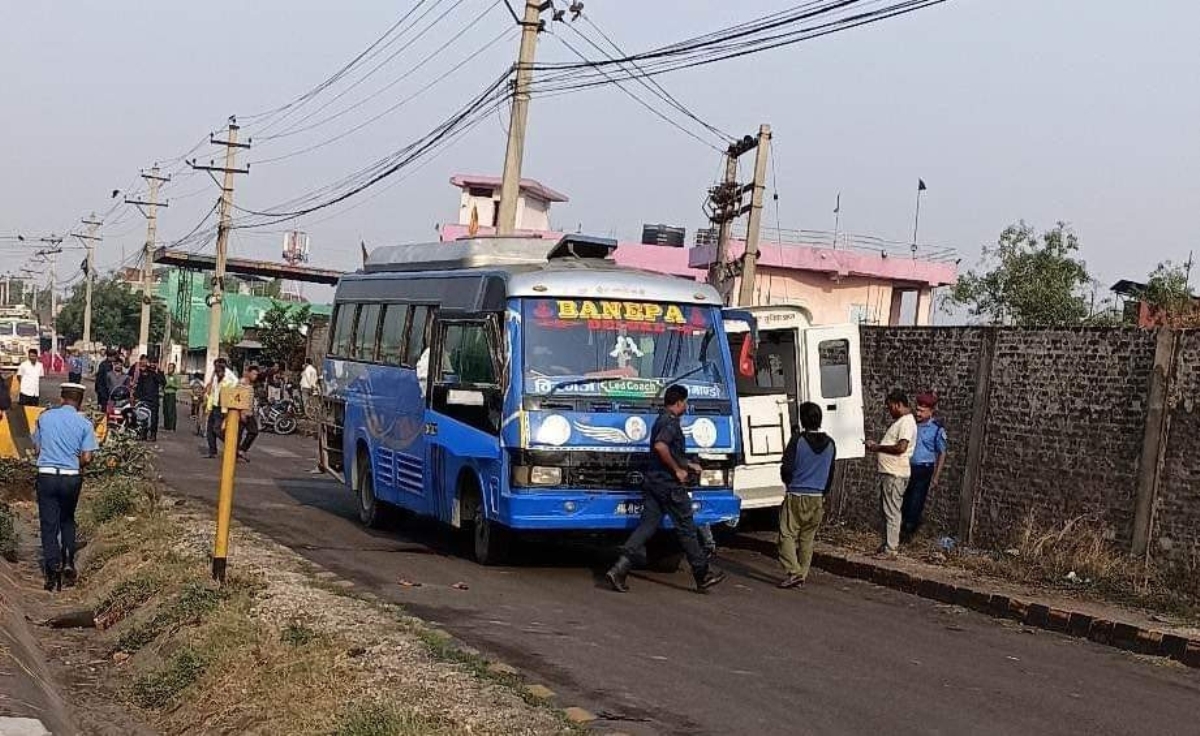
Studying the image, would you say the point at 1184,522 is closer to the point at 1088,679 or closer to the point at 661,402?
the point at 1088,679

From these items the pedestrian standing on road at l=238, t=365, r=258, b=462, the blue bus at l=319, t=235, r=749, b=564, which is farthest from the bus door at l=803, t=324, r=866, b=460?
the pedestrian standing on road at l=238, t=365, r=258, b=462

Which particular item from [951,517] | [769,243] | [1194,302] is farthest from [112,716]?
[769,243]

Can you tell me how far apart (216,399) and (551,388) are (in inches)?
583

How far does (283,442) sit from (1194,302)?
2221cm

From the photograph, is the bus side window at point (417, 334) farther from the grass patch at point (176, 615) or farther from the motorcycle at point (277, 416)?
the motorcycle at point (277, 416)

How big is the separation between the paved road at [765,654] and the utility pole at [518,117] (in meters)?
9.36

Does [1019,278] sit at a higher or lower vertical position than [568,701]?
higher

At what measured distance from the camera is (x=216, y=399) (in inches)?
1040

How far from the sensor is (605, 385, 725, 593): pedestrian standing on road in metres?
12.6

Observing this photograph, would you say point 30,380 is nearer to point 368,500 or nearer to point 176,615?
point 368,500

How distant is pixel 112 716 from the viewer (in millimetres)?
9008

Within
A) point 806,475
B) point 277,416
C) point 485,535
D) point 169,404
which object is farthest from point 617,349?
point 169,404

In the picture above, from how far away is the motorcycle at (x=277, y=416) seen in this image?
3503 cm

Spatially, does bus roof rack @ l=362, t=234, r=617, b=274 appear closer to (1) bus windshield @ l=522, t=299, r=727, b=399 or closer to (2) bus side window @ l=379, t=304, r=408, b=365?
(2) bus side window @ l=379, t=304, r=408, b=365
